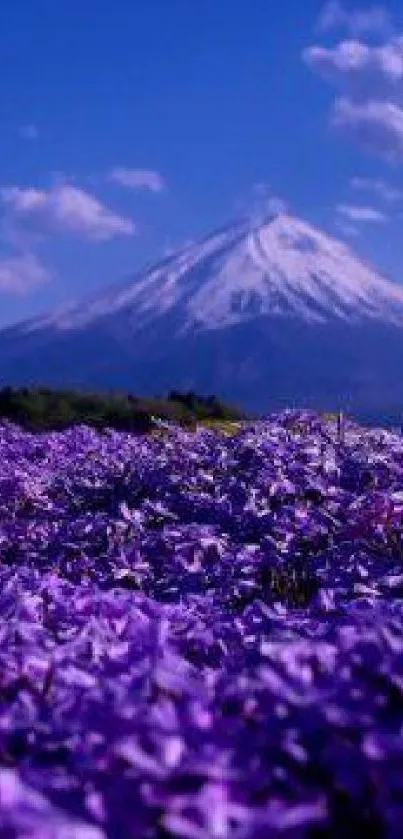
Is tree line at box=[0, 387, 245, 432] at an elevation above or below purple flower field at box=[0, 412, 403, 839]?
above

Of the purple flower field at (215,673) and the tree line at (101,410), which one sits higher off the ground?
the tree line at (101,410)

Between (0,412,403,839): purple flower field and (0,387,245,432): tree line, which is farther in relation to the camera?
(0,387,245,432): tree line

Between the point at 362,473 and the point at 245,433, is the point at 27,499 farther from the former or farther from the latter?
the point at 362,473

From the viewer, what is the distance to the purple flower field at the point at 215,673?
3170 mm

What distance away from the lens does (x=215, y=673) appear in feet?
14.4

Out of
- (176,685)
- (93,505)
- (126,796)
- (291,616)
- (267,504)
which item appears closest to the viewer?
(126,796)

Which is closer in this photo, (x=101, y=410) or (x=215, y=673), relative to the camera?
(x=215, y=673)

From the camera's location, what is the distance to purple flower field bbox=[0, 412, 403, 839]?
3170mm

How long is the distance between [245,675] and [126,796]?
101 centimetres

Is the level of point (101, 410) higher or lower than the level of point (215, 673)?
higher

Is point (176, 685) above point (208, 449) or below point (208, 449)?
below

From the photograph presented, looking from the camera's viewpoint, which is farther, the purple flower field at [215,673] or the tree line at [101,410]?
the tree line at [101,410]

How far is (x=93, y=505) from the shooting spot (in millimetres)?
13500

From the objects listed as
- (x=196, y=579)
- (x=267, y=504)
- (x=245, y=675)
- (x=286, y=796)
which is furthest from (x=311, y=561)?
(x=286, y=796)
